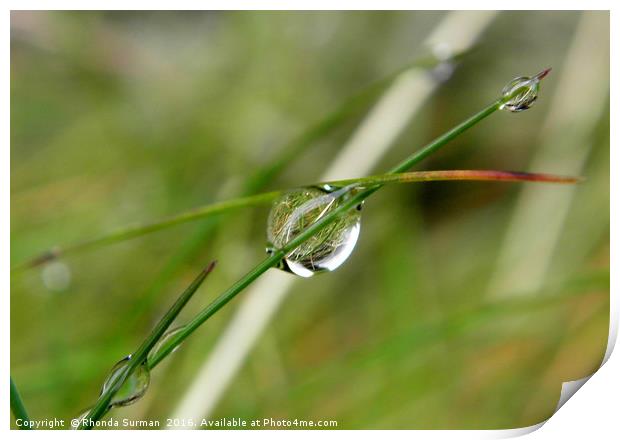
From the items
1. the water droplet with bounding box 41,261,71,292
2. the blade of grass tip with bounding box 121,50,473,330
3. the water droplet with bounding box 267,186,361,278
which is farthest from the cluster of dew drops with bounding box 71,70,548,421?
the water droplet with bounding box 41,261,71,292

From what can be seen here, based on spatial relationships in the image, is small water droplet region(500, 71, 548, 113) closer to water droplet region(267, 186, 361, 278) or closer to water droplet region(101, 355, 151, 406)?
water droplet region(267, 186, 361, 278)

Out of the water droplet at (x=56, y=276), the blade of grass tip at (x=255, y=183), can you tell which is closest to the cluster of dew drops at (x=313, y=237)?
the blade of grass tip at (x=255, y=183)

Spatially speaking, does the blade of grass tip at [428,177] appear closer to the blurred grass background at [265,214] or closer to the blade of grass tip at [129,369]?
the blade of grass tip at [129,369]

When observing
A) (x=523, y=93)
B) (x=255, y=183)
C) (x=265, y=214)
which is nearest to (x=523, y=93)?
(x=523, y=93)

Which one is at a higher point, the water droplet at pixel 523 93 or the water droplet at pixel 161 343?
the water droplet at pixel 523 93

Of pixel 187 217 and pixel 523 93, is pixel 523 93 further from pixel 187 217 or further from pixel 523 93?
pixel 187 217
